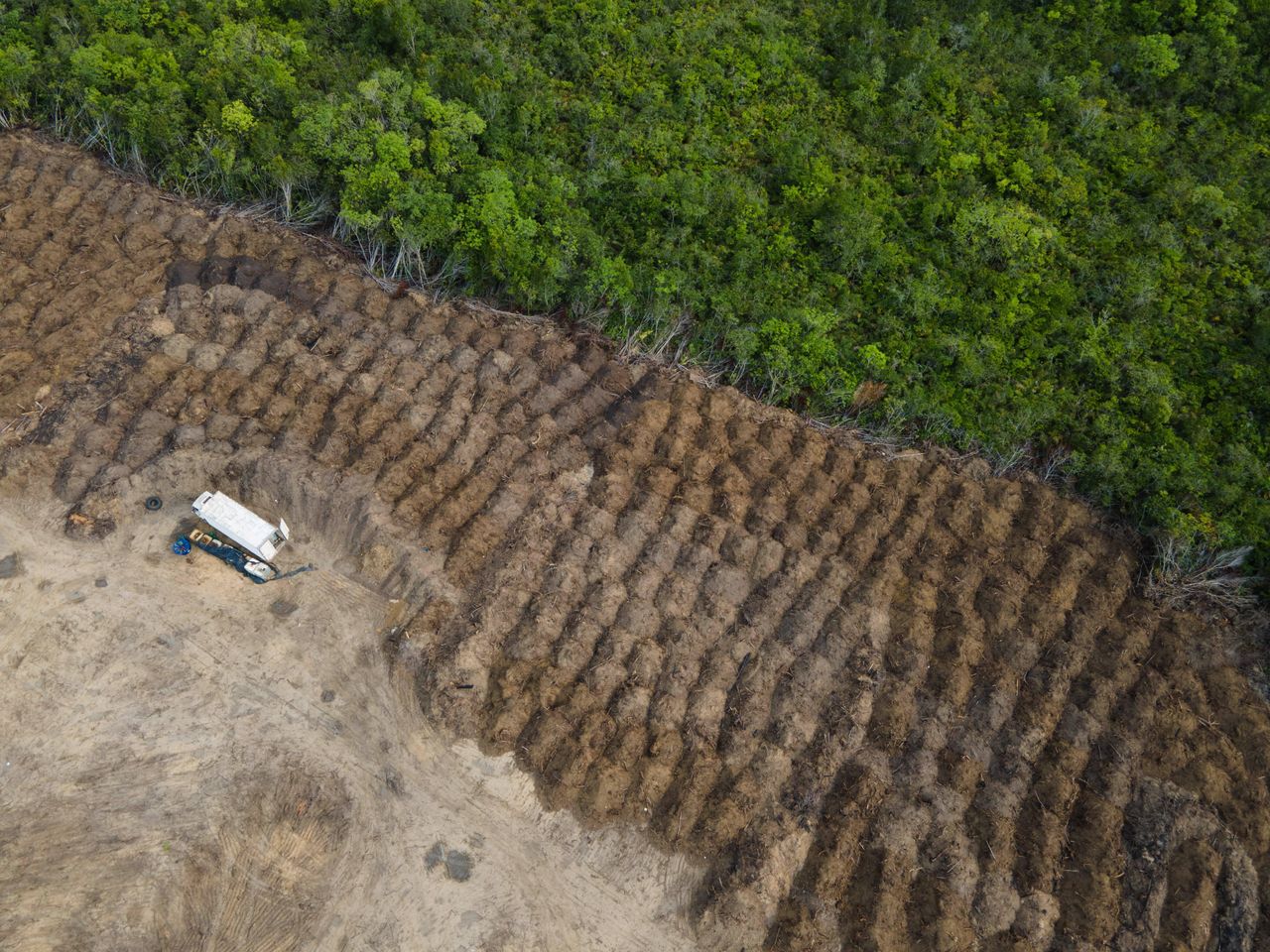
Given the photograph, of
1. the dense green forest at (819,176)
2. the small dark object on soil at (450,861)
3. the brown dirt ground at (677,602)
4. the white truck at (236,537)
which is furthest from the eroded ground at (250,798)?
the dense green forest at (819,176)

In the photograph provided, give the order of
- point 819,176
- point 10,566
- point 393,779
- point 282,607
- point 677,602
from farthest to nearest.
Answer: point 819,176 → point 677,602 → point 282,607 → point 10,566 → point 393,779

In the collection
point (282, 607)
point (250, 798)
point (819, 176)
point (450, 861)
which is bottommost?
point (250, 798)

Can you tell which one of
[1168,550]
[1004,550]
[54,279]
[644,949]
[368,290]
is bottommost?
[644,949]

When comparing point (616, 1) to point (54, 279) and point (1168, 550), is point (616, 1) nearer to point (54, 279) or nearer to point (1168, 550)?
point (54, 279)

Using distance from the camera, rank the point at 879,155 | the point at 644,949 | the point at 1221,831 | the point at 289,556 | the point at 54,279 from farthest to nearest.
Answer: the point at 879,155
the point at 54,279
the point at 289,556
the point at 1221,831
the point at 644,949

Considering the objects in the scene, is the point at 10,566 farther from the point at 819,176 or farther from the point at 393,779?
the point at 819,176

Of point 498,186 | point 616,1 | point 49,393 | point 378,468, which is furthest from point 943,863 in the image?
point 616,1

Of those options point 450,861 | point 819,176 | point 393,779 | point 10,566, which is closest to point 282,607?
point 393,779
